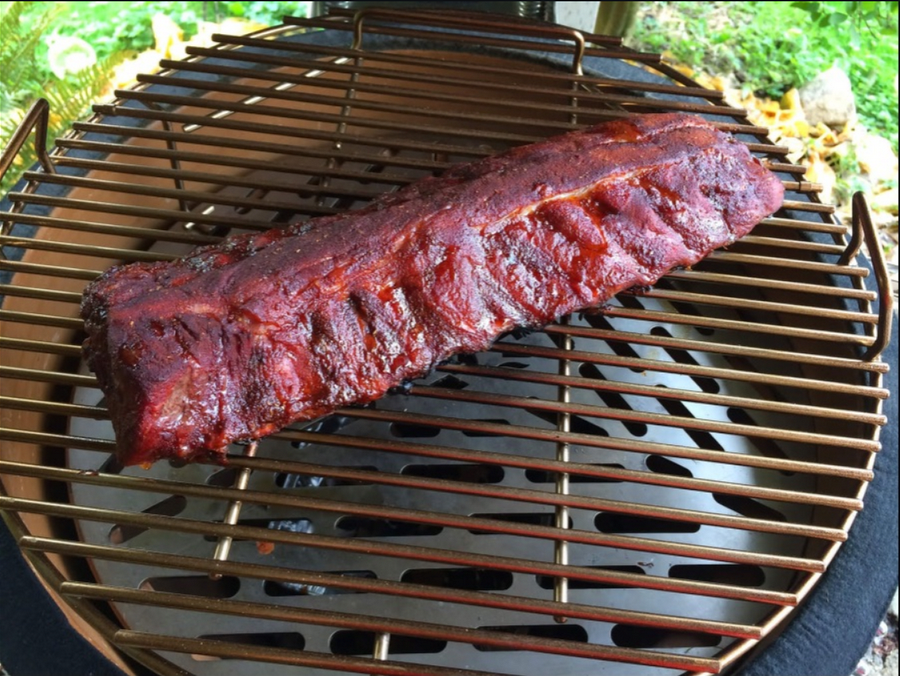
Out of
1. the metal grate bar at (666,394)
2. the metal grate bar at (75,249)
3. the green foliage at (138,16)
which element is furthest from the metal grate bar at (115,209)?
the green foliage at (138,16)

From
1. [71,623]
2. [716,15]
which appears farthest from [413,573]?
[716,15]

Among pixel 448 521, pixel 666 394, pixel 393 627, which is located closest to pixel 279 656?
pixel 393 627

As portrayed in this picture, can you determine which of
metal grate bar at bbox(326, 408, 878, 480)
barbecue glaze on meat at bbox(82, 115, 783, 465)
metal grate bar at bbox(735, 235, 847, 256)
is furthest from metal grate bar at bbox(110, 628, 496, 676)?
metal grate bar at bbox(735, 235, 847, 256)

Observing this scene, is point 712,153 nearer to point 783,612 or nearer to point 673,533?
point 673,533

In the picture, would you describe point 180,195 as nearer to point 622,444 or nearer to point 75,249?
point 75,249

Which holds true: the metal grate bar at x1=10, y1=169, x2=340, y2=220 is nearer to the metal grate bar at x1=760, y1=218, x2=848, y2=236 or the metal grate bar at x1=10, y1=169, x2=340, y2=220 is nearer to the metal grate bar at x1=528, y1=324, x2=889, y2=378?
the metal grate bar at x1=528, y1=324, x2=889, y2=378

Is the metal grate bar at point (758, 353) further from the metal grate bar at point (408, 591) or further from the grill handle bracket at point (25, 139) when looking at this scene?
the grill handle bracket at point (25, 139)
